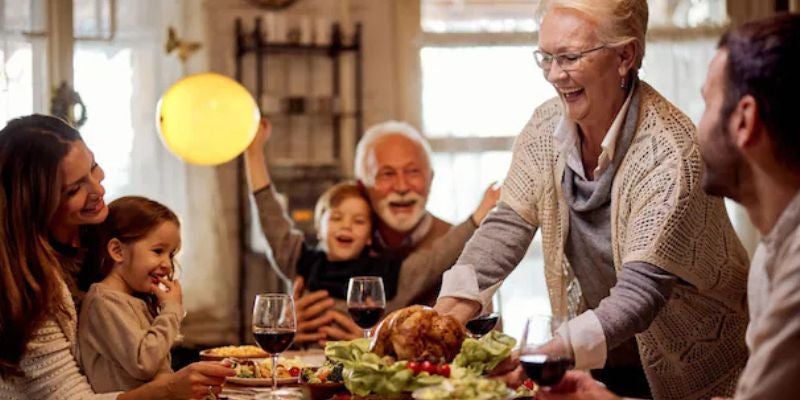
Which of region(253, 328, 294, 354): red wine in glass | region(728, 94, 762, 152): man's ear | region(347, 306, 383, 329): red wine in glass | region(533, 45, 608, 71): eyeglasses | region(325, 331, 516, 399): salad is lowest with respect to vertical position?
region(347, 306, 383, 329): red wine in glass

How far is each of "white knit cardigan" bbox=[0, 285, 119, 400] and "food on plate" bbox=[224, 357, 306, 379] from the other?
285 millimetres

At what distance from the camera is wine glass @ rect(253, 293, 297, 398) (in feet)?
8.30

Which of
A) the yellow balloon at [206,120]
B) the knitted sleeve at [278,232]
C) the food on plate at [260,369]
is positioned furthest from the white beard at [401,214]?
the food on plate at [260,369]

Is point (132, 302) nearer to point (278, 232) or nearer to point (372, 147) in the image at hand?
point (278, 232)

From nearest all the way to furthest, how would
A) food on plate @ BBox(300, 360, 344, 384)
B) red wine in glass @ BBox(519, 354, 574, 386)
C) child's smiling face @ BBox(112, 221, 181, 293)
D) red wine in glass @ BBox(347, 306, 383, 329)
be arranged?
red wine in glass @ BBox(519, 354, 574, 386)
food on plate @ BBox(300, 360, 344, 384)
red wine in glass @ BBox(347, 306, 383, 329)
child's smiling face @ BBox(112, 221, 181, 293)

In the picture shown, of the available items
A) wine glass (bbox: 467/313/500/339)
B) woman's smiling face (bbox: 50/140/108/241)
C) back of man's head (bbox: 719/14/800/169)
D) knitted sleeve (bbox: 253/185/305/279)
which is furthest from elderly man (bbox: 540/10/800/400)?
knitted sleeve (bbox: 253/185/305/279)

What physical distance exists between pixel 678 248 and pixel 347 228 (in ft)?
7.60

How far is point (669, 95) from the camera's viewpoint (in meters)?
6.33

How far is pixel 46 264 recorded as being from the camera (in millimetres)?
2641

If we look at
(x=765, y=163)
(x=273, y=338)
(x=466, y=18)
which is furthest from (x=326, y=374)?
(x=466, y=18)

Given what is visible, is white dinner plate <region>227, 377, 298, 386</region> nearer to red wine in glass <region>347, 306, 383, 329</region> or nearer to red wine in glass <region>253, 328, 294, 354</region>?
red wine in glass <region>253, 328, 294, 354</region>

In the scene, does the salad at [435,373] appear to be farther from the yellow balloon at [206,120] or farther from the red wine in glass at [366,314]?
the yellow balloon at [206,120]

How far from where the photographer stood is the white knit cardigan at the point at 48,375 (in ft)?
8.33

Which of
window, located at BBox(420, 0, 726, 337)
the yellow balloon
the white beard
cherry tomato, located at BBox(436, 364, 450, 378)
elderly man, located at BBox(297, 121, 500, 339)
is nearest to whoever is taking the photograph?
cherry tomato, located at BBox(436, 364, 450, 378)
